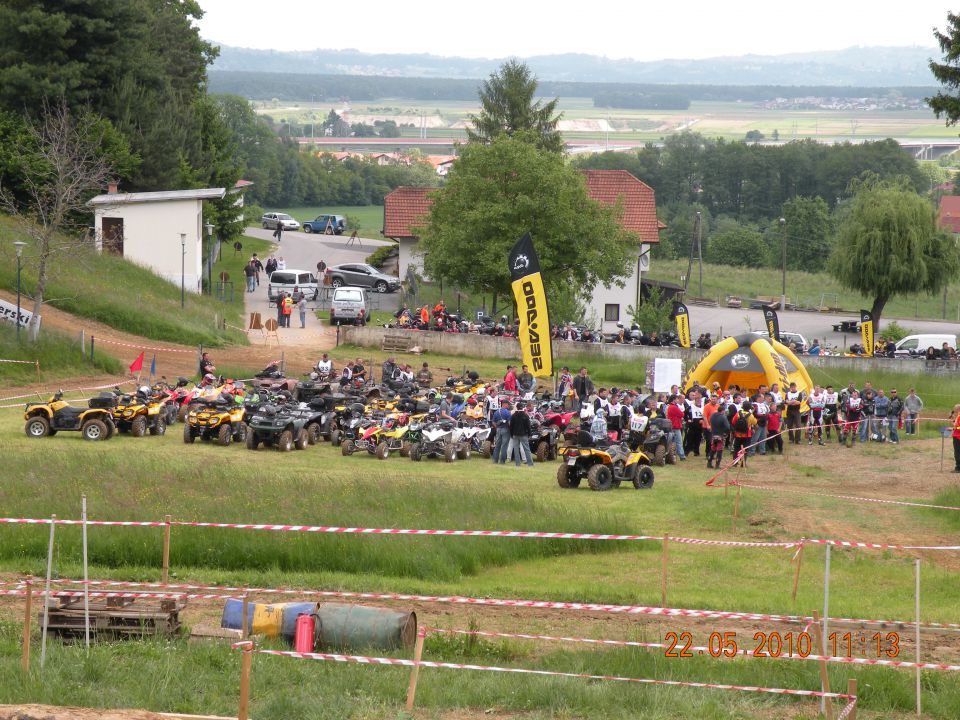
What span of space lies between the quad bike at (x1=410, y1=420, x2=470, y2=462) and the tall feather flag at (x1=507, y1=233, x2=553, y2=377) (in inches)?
212

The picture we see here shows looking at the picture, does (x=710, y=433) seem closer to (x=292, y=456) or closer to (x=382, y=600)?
(x=292, y=456)

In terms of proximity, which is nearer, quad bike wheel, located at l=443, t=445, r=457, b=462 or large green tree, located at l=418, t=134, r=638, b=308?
quad bike wheel, located at l=443, t=445, r=457, b=462

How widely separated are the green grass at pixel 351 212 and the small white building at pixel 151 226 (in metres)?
60.5

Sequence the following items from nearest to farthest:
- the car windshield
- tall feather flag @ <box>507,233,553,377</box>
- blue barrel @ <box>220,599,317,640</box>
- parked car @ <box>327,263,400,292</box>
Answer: blue barrel @ <box>220,599,317,640</box>
tall feather flag @ <box>507,233,553,377</box>
the car windshield
parked car @ <box>327,263,400,292</box>

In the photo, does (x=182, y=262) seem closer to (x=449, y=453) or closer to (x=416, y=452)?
(x=416, y=452)

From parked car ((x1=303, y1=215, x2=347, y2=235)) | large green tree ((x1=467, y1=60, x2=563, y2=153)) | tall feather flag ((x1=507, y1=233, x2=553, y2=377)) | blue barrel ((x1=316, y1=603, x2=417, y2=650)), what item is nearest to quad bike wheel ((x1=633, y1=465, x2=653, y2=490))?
tall feather flag ((x1=507, y1=233, x2=553, y2=377))

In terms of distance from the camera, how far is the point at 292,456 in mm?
24797

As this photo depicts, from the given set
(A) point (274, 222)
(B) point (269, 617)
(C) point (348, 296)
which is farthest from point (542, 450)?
(A) point (274, 222)

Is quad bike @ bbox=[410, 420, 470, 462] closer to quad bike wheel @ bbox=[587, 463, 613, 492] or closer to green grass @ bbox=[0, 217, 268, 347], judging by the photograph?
quad bike wheel @ bbox=[587, 463, 613, 492]

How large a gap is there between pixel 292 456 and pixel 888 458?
41.7 ft

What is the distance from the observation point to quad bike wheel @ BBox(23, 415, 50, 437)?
2511 cm

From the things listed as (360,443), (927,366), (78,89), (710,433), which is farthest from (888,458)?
(78,89)

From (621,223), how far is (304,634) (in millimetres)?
48489

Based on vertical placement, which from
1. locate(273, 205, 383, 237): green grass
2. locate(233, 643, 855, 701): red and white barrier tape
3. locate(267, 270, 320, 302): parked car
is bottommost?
locate(233, 643, 855, 701): red and white barrier tape
